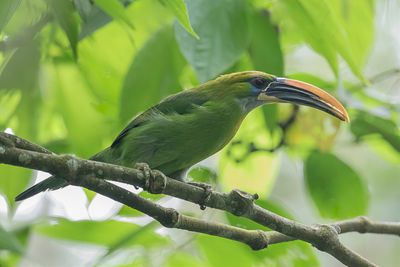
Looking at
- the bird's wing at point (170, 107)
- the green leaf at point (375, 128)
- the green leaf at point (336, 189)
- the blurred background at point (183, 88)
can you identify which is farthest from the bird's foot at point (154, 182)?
the green leaf at point (375, 128)

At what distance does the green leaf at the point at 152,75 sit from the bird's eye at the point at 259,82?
1.61 feet

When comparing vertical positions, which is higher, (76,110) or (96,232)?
(76,110)

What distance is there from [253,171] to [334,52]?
96cm

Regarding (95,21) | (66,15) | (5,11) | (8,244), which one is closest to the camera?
(5,11)

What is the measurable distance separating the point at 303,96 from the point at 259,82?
10.8 inches

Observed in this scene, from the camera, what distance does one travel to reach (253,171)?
3.59 meters

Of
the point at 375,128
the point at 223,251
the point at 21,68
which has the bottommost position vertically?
the point at 223,251

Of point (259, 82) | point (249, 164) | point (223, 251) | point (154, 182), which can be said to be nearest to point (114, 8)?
point (154, 182)

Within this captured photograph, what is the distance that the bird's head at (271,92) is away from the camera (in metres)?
3.20

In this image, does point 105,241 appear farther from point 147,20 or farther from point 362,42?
point 362,42

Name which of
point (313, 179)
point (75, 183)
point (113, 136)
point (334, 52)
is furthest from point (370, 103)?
point (75, 183)

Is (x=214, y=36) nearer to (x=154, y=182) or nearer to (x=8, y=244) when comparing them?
(x=154, y=182)

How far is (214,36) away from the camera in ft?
8.82

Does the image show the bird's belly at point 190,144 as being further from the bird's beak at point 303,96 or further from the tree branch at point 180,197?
the tree branch at point 180,197
